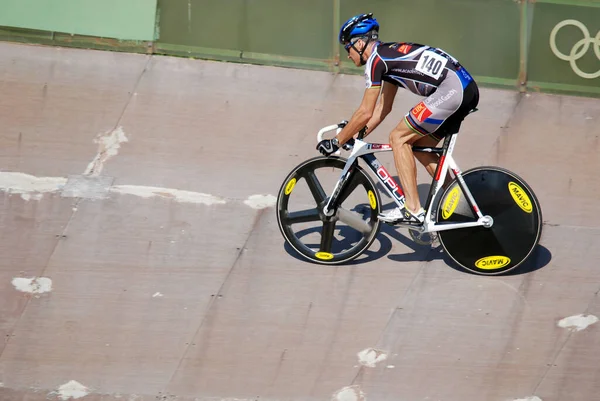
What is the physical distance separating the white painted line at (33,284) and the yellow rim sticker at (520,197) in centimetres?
336

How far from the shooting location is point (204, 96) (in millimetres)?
8203

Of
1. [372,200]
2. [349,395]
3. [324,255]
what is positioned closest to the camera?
[349,395]

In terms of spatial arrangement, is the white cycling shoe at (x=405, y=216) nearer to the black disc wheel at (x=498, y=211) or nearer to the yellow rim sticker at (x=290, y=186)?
the black disc wheel at (x=498, y=211)

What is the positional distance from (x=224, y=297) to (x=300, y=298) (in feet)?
1.79

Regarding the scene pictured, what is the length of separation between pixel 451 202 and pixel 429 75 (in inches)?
36.5

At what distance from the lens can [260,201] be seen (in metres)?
7.27

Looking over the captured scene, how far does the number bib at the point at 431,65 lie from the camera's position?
616 cm

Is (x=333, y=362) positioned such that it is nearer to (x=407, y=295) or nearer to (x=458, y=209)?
(x=407, y=295)

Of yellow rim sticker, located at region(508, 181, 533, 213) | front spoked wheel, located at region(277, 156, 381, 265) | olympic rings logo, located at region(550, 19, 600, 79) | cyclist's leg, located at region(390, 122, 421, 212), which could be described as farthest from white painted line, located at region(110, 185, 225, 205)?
olympic rings logo, located at region(550, 19, 600, 79)

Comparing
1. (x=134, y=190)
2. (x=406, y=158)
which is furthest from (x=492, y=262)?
(x=134, y=190)

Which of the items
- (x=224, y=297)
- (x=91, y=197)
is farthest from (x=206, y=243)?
(x=91, y=197)

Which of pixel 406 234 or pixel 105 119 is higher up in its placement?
pixel 105 119

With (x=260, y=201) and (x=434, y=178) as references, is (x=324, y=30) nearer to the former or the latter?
(x=260, y=201)

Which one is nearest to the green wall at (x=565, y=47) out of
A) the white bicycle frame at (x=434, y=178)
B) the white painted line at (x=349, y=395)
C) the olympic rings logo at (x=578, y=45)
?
the olympic rings logo at (x=578, y=45)
